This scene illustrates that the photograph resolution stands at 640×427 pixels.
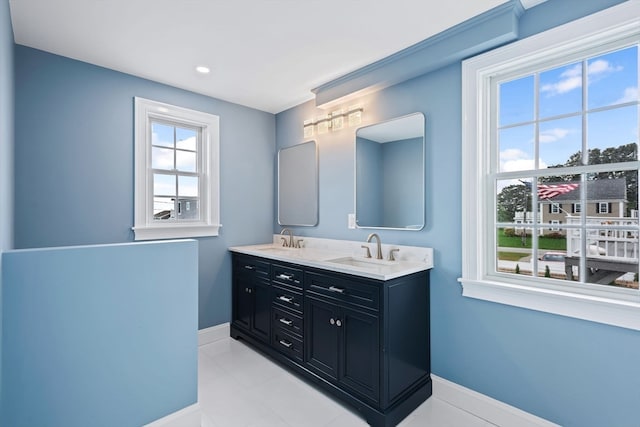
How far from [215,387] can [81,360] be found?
3.61ft

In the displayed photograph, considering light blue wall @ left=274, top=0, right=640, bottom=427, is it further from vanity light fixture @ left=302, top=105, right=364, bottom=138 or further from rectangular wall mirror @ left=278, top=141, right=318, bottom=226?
rectangular wall mirror @ left=278, top=141, right=318, bottom=226

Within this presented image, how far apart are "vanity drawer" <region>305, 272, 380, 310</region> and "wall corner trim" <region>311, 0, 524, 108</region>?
5.58 ft

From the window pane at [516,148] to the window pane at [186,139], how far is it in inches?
117

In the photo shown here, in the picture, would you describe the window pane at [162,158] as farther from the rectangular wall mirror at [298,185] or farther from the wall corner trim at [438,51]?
the wall corner trim at [438,51]

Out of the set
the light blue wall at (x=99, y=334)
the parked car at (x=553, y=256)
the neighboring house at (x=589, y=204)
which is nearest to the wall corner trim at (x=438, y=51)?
the neighboring house at (x=589, y=204)

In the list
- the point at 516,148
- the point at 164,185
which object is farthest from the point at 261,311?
the point at 516,148

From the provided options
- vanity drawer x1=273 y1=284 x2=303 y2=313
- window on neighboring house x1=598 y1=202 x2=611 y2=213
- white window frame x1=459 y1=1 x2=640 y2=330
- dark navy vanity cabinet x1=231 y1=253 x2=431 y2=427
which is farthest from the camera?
vanity drawer x1=273 y1=284 x2=303 y2=313

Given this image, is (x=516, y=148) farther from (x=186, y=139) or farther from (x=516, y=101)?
(x=186, y=139)

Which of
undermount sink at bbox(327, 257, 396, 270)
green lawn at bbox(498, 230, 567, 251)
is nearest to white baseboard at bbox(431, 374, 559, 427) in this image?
undermount sink at bbox(327, 257, 396, 270)

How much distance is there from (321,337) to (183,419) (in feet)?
3.45

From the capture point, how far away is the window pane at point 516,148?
2.02m

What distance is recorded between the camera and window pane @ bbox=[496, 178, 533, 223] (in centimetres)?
204

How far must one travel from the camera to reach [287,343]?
268 centimetres

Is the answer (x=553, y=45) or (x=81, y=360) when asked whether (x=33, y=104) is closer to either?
(x=81, y=360)
